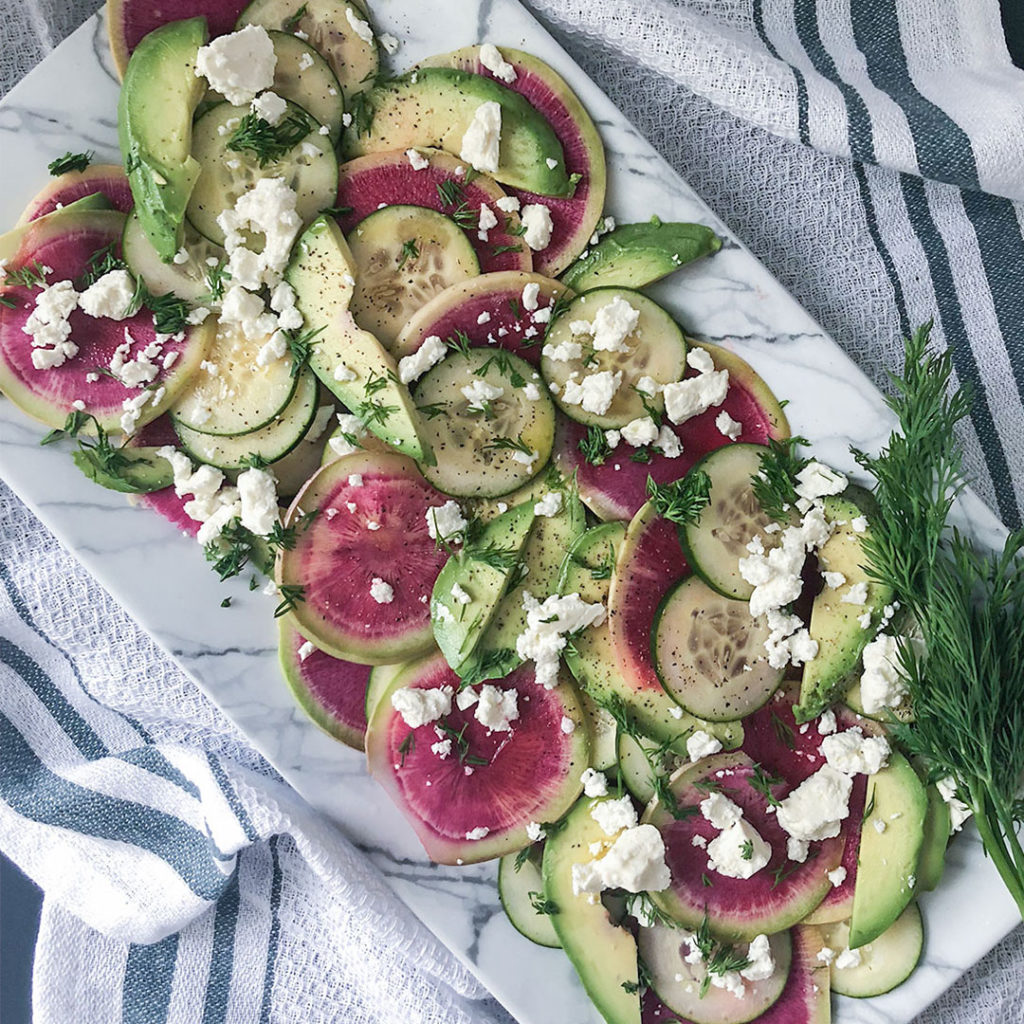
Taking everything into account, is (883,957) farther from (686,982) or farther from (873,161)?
(873,161)

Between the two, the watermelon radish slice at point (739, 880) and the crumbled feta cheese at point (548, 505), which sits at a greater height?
the crumbled feta cheese at point (548, 505)

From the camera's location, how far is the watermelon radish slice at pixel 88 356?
2.21 metres

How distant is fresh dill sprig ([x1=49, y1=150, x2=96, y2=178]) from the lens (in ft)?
7.23

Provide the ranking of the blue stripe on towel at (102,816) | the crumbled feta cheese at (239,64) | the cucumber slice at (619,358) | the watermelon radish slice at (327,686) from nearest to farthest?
the crumbled feta cheese at (239,64) → the cucumber slice at (619,358) → the watermelon radish slice at (327,686) → the blue stripe on towel at (102,816)

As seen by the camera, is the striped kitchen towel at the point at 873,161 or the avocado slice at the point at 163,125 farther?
the striped kitchen towel at the point at 873,161

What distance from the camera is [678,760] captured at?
2303 mm

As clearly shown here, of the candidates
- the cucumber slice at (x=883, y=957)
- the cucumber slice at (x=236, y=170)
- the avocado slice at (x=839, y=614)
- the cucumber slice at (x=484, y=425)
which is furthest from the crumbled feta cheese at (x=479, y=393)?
the cucumber slice at (x=883, y=957)

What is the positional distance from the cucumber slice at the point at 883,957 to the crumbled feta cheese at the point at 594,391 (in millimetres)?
1181

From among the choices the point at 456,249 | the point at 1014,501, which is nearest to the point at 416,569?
the point at 456,249

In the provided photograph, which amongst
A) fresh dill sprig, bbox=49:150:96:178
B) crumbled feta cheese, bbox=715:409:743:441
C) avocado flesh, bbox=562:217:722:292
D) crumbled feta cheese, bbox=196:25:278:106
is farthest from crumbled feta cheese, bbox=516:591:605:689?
fresh dill sprig, bbox=49:150:96:178

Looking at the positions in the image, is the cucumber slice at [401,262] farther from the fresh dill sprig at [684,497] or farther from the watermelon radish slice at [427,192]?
the fresh dill sprig at [684,497]

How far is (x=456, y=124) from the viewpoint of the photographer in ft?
7.31

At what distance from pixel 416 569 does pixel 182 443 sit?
53cm

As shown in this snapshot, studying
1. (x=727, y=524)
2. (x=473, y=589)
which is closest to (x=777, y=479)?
(x=727, y=524)
